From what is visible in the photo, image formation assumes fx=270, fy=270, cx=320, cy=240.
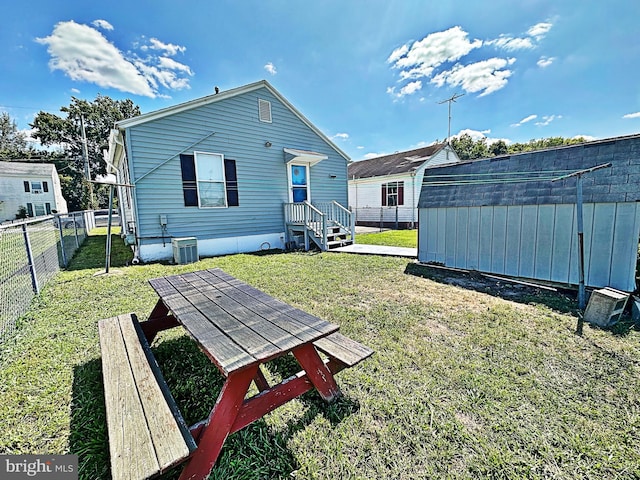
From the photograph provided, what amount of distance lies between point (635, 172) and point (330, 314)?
4.64 meters

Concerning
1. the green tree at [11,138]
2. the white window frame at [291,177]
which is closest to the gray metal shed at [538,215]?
the white window frame at [291,177]

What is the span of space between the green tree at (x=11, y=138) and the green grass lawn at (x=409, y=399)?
47.0 metres

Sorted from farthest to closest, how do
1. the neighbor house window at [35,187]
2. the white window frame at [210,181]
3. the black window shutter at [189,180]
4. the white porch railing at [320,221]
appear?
the neighbor house window at [35,187] < the white porch railing at [320,221] < the white window frame at [210,181] < the black window shutter at [189,180]

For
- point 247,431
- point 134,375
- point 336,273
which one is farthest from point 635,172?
point 134,375

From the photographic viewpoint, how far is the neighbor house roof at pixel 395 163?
16.6m

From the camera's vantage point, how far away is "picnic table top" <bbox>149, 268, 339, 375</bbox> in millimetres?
1470

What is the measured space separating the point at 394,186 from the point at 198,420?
16.6 meters

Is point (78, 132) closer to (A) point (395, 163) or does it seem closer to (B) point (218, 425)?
(A) point (395, 163)

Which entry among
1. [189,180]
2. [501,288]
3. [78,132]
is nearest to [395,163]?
[189,180]

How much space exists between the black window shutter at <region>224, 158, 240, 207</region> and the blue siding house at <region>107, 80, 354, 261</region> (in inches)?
1.2

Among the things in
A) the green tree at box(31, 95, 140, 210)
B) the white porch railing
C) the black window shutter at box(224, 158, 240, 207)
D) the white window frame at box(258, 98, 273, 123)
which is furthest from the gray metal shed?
the green tree at box(31, 95, 140, 210)

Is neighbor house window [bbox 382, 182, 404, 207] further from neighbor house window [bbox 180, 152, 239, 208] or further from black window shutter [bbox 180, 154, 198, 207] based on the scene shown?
black window shutter [bbox 180, 154, 198, 207]

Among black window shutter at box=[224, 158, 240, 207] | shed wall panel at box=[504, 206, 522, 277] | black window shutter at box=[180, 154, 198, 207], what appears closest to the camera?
shed wall panel at box=[504, 206, 522, 277]

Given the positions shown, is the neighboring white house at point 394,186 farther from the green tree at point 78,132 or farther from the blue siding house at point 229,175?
the green tree at point 78,132
